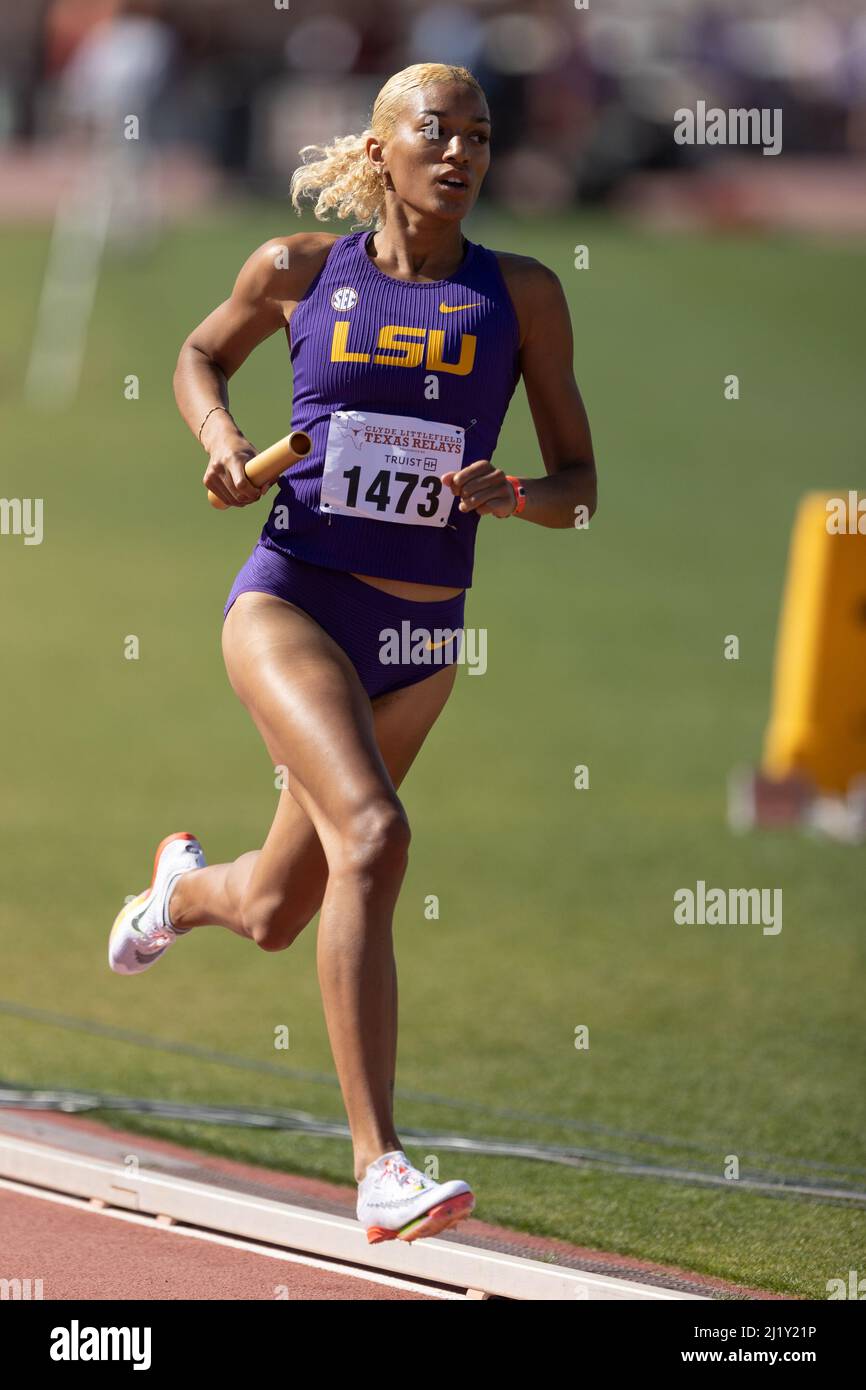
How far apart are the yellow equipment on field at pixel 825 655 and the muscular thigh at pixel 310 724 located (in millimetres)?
5938

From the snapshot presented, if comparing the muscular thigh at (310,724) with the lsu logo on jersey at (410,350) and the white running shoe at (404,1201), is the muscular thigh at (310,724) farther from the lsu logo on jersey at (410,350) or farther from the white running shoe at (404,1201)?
the white running shoe at (404,1201)

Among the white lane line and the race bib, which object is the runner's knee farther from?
the white lane line

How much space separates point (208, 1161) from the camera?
6.32 meters

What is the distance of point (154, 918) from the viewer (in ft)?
19.7

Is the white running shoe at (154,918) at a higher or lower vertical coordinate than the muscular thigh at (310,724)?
lower

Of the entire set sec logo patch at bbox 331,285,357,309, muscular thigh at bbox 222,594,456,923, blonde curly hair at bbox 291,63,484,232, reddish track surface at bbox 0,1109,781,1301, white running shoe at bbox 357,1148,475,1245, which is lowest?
reddish track surface at bbox 0,1109,781,1301

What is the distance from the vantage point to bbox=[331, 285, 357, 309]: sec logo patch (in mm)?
5066

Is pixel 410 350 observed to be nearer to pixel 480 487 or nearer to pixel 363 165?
pixel 480 487

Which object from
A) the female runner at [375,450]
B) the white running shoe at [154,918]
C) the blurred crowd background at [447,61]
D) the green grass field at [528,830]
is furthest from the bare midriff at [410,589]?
the blurred crowd background at [447,61]

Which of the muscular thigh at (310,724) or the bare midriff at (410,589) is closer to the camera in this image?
the muscular thigh at (310,724)

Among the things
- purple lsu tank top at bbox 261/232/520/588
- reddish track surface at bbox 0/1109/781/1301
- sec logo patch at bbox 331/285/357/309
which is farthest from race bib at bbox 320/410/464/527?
reddish track surface at bbox 0/1109/781/1301

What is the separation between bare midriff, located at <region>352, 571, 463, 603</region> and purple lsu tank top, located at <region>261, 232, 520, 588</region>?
0.09ft

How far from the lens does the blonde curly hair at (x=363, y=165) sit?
5.08 meters
